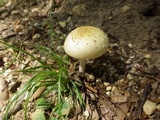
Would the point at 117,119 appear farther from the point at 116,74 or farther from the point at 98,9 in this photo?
the point at 98,9

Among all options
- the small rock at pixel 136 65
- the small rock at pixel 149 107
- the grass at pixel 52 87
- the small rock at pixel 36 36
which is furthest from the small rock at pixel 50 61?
the small rock at pixel 149 107

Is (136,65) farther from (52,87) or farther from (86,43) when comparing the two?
Result: (52,87)

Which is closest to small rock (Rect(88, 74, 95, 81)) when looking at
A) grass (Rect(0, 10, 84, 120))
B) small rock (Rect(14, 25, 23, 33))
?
grass (Rect(0, 10, 84, 120))

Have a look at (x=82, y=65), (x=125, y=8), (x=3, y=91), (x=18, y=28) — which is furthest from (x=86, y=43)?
(x=18, y=28)

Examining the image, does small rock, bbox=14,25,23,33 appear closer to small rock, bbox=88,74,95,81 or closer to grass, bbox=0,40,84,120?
grass, bbox=0,40,84,120

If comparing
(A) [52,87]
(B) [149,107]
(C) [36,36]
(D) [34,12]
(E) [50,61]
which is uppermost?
(D) [34,12]

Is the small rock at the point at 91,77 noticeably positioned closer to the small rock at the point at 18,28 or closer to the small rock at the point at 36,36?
the small rock at the point at 36,36
